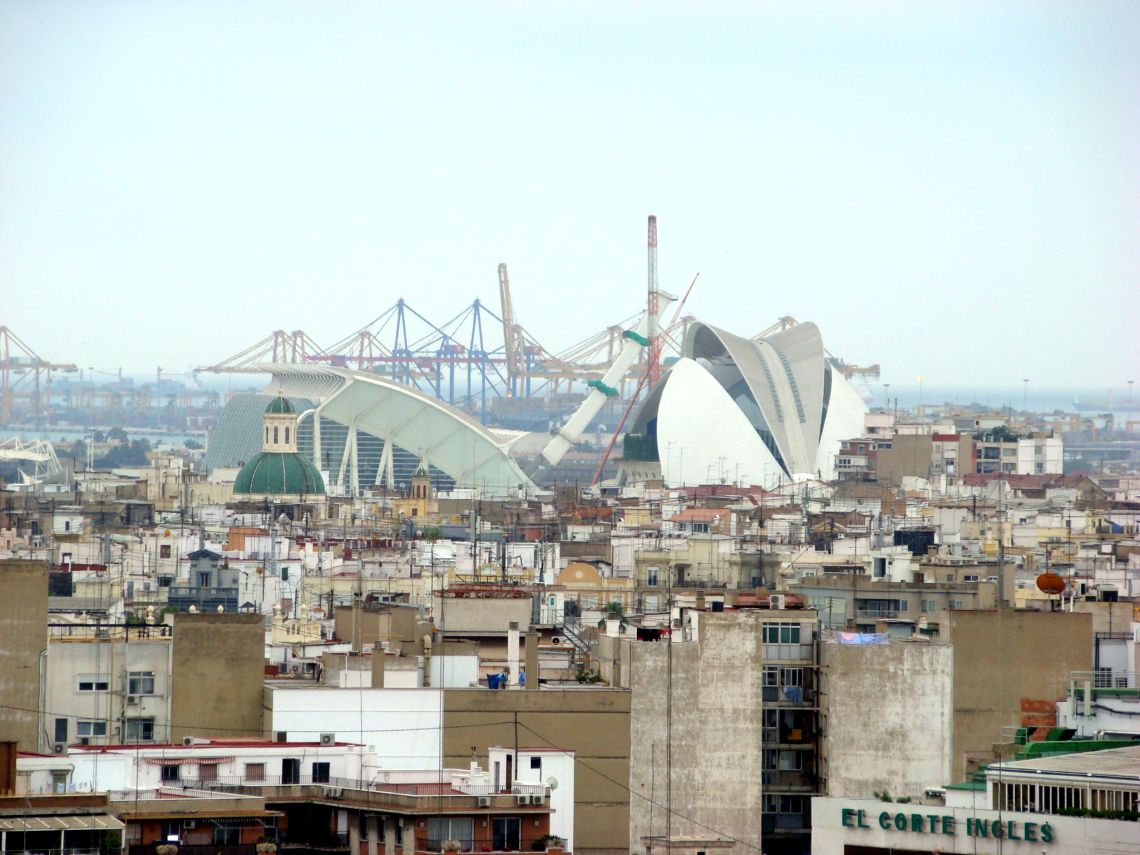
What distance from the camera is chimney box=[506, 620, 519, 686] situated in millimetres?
21870

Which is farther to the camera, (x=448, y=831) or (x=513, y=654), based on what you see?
(x=513, y=654)

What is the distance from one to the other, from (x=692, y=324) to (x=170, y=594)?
55.2 m

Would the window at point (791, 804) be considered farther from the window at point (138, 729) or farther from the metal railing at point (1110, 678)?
the window at point (138, 729)

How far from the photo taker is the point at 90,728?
20234 mm

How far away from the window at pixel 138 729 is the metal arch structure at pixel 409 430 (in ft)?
230

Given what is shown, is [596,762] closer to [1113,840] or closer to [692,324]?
[1113,840]

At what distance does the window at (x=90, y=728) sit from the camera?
20.2 meters

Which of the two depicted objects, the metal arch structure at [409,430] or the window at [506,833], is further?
the metal arch structure at [409,430]

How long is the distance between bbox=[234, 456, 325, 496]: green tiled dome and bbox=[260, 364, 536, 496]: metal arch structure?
17227mm

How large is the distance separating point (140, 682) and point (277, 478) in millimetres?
51602

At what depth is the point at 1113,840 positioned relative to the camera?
14.3 m

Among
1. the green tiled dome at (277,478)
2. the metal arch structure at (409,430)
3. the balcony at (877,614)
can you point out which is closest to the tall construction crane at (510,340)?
the metal arch structure at (409,430)

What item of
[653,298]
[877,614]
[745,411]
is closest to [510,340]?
[653,298]

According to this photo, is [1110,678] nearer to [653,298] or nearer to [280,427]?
[280,427]
